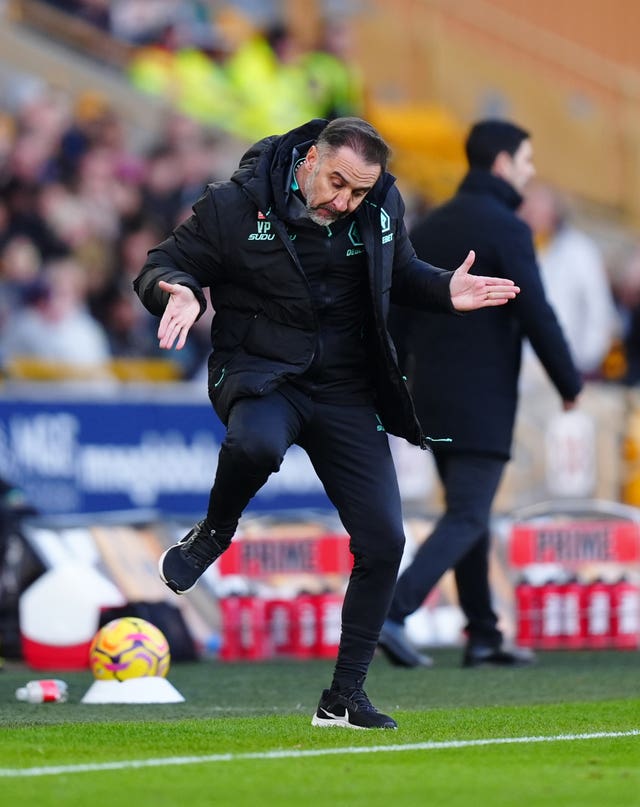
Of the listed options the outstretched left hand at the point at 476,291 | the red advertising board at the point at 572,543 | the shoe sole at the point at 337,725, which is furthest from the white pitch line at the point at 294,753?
the red advertising board at the point at 572,543

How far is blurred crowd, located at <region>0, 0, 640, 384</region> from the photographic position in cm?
1489

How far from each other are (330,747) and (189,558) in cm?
94

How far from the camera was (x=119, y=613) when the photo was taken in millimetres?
9703

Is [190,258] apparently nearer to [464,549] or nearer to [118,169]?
[464,549]

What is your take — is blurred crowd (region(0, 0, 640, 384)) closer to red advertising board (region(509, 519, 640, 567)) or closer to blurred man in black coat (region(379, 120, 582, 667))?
red advertising board (region(509, 519, 640, 567))

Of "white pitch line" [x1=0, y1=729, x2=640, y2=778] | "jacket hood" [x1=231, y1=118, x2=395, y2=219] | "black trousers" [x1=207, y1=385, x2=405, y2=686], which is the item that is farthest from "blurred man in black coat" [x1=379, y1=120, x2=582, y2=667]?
"jacket hood" [x1=231, y1=118, x2=395, y2=219]

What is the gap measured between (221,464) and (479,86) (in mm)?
18292

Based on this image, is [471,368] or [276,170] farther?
[471,368]

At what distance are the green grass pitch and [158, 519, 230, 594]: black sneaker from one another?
514mm

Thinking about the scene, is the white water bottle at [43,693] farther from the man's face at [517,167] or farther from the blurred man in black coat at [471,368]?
the man's face at [517,167]

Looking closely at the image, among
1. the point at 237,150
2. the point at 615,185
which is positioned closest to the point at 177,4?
the point at 237,150

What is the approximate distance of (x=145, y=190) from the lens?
1691 cm

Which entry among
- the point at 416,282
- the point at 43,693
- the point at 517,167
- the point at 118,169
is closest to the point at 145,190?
the point at 118,169

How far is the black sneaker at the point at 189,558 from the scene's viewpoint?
685 centimetres
